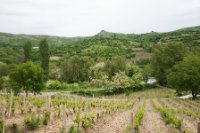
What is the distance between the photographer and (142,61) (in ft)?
429

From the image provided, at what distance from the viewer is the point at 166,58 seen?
8162cm

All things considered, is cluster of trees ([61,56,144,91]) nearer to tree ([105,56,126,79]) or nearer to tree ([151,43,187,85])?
tree ([105,56,126,79])

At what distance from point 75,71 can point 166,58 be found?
3295 centimetres

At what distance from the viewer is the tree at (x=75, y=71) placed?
101000 mm

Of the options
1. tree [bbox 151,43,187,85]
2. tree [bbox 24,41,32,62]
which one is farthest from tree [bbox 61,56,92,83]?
tree [bbox 151,43,187,85]

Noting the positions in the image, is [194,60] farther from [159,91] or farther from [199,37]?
[199,37]

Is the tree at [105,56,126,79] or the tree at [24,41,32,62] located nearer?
the tree at [24,41,32,62]

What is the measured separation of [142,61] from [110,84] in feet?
167

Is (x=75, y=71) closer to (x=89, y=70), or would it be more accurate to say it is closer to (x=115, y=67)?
(x=89, y=70)

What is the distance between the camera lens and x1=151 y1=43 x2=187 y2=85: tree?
81.9 m

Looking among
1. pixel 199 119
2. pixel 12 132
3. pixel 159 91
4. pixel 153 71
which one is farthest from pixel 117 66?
pixel 12 132

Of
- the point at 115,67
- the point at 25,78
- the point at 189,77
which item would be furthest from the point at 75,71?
the point at 189,77

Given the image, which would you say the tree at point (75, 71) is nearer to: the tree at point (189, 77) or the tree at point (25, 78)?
the tree at point (189, 77)

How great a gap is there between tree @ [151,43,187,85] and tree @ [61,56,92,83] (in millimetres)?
26927
